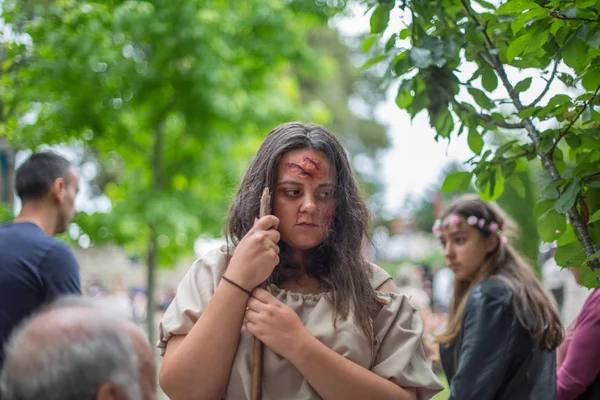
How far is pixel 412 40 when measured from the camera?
98.2 inches

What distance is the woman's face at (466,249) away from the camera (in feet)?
12.1

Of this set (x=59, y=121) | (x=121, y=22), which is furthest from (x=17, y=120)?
(x=121, y=22)

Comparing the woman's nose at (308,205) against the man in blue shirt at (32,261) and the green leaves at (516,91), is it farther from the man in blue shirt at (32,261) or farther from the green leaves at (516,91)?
the man in blue shirt at (32,261)

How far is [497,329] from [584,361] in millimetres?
405

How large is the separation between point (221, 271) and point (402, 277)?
62.3 feet

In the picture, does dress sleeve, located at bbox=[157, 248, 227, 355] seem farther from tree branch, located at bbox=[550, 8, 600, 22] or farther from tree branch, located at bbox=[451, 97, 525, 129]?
tree branch, located at bbox=[550, 8, 600, 22]

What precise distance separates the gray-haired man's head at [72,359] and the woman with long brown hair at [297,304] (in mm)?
467

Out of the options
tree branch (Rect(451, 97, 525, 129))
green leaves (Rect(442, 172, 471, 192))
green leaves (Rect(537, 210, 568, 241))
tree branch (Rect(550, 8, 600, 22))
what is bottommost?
green leaves (Rect(537, 210, 568, 241))

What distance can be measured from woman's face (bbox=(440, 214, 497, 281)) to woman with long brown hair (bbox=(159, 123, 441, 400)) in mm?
1588

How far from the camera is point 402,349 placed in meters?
1.99

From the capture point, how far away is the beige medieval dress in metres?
1.94

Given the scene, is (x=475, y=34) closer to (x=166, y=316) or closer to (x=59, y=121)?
(x=166, y=316)

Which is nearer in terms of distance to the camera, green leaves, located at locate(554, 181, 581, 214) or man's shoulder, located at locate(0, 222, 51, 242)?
green leaves, located at locate(554, 181, 581, 214)

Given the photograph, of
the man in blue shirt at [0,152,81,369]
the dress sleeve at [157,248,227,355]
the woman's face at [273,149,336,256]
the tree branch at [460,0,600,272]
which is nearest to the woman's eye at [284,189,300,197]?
the woman's face at [273,149,336,256]
